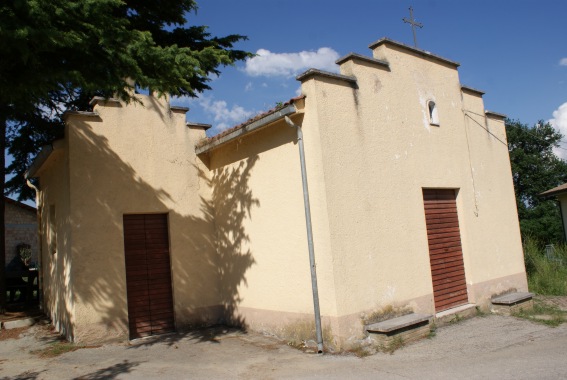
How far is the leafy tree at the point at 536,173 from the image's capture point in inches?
1410

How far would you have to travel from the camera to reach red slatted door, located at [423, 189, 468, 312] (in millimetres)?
8602

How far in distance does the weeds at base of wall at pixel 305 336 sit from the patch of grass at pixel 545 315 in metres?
4.35

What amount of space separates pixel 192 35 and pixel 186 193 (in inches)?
229

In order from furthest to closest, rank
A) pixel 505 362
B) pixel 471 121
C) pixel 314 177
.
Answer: pixel 471 121, pixel 314 177, pixel 505 362

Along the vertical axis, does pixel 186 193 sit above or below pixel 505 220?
above

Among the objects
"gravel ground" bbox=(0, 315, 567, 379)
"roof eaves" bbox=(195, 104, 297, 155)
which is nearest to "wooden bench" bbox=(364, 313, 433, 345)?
"gravel ground" bbox=(0, 315, 567, 379)

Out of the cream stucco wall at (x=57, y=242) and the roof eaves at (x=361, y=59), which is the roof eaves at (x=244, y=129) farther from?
the cream stucco wall at (x=57, y=242)

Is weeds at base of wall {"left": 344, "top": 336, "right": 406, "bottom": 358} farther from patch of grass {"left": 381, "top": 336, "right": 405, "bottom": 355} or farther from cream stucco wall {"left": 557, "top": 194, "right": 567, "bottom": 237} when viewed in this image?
cream stucco wall {"left": 557, "top": 194, "right": 567, "bottom": 237}

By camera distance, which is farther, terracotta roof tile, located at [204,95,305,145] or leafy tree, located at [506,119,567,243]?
leafy tree, located at [506,119,567,243]

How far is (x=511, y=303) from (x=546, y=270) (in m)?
3.51

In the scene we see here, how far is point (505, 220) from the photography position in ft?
33.5

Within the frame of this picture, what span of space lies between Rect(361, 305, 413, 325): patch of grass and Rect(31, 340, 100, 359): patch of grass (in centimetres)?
488

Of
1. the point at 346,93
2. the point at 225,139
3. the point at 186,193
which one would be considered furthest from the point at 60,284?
the point at 346,93

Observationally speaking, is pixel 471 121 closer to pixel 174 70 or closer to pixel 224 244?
pixel 224 244
